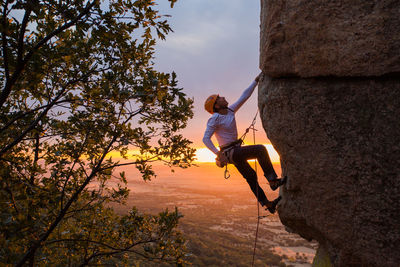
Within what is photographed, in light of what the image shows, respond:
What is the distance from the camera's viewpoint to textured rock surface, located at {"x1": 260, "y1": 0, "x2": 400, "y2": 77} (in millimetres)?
3607

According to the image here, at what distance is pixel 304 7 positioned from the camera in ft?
13.6

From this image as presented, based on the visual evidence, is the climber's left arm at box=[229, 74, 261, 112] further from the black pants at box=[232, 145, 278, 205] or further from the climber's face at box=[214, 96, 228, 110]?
the black pants at box=[232, 145, 278, 205]

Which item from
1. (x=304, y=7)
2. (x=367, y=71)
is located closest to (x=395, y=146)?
(x=367, y=71)

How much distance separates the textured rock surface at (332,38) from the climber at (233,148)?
4.93 ft

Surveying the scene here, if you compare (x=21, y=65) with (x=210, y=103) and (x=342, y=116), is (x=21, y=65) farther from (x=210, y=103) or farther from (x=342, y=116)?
(x=342, y=116)

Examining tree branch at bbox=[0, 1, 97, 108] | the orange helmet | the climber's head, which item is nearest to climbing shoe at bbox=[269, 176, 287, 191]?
the climber's head

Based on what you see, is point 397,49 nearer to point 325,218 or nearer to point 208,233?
point 325,218

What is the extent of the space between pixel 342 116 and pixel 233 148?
2.38 m

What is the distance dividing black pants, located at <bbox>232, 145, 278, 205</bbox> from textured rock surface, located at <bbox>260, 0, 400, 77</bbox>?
1.73 meters

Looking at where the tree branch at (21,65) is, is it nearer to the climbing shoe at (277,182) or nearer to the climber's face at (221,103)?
the climber's face at (221,103)

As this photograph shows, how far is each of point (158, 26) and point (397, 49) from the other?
12.5 feet

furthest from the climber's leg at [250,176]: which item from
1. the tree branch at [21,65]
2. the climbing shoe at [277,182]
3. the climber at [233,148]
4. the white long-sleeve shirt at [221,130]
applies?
the tree branch at [21,65]

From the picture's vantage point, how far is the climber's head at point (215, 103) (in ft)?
19.0

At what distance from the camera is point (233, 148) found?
5543 mm
